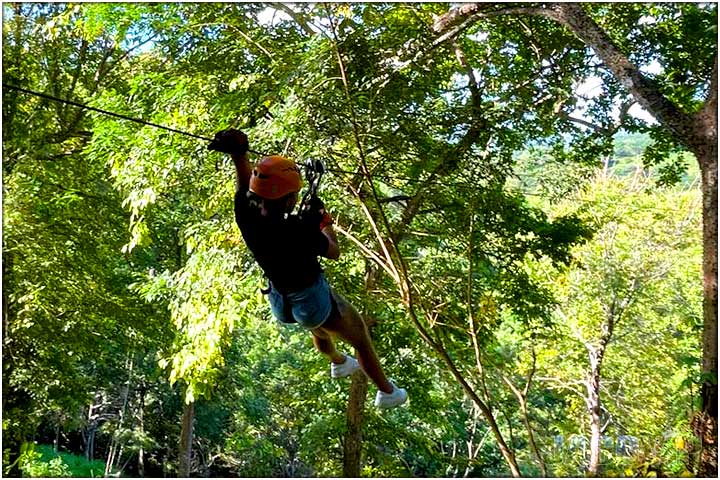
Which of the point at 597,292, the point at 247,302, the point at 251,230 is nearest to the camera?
the point at 251,230

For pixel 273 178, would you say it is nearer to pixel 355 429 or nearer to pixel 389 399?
pixel 389 399

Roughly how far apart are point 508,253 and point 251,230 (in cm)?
490

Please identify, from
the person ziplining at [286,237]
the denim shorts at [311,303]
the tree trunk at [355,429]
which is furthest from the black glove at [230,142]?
the tree trunk at [355,429]

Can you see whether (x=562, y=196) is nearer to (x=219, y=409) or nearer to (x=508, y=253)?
(x=508, y=253)

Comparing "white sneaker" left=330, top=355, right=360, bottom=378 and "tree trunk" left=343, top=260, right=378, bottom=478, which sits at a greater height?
"white sneaker" left=330, top=355, right=360, bottom=378

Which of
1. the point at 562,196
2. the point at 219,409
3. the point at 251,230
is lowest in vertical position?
the point at 219,409

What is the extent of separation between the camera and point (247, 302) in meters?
4.77

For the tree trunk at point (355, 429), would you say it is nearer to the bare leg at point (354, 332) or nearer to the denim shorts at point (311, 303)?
the bare leg at point (354, 332)

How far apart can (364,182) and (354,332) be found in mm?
2307

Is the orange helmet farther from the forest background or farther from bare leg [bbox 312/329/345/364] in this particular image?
the forest background

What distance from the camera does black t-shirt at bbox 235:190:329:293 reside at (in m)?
2.23

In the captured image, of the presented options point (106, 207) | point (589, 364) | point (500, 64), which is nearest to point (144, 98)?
point (106, 207)

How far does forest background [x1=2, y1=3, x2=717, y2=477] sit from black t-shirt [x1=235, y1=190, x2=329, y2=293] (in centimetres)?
108

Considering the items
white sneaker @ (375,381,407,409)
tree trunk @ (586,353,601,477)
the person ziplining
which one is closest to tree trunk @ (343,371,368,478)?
white sneaker @ (375,381,407,409)
